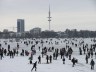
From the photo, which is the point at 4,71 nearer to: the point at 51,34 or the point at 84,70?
the point at 84,70

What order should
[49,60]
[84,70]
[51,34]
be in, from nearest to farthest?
[84,70], [49,60], [51,34]

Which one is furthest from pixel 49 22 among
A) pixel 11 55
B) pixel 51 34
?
pixel 11 55

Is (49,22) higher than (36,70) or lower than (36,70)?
higher

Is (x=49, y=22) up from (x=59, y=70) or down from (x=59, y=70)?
up

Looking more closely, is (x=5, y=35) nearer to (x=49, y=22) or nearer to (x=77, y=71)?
(x=49, y=22)

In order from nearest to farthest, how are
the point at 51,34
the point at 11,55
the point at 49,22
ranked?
the point at 11,55 → the point at 49,22 → the point at 51,34

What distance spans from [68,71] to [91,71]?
2.01 metres

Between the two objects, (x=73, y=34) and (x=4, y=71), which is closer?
(x=4, y=71)

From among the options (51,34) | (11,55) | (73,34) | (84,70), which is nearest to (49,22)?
(51,34)

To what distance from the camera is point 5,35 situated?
543 ft

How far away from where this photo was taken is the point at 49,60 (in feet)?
92.1

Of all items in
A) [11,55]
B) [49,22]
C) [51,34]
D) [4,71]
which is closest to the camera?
[4,71]

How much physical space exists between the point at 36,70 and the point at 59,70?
1889 mm

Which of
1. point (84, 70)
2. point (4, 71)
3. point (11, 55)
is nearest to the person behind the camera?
point (4, 71)
